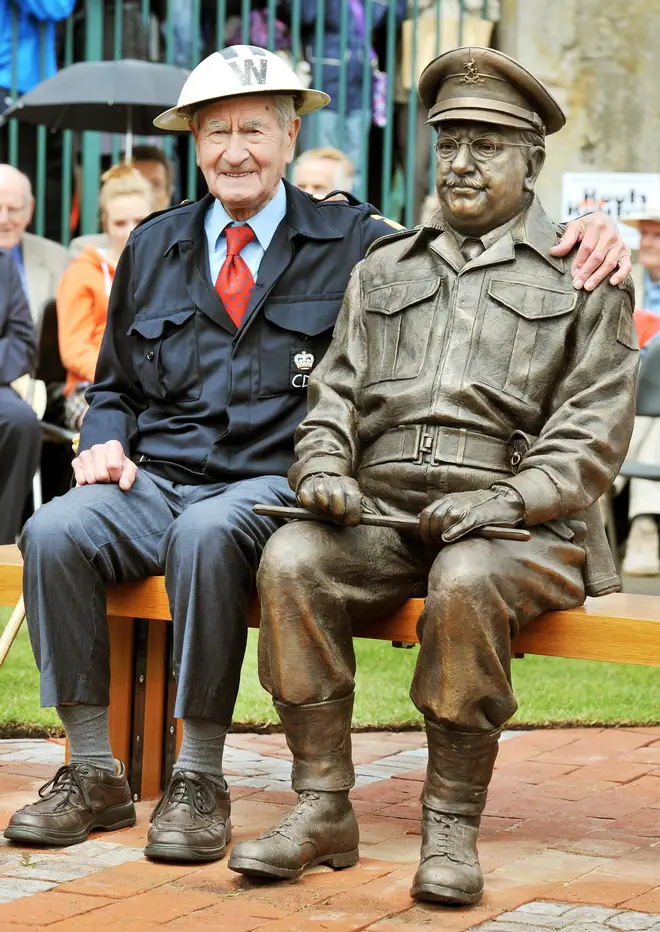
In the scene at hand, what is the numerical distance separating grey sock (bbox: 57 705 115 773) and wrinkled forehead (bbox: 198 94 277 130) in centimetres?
167

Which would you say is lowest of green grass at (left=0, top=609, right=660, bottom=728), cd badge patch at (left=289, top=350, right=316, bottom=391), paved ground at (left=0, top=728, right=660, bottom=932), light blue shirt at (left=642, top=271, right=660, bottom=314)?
green grass at (left=0, top=609, right=660, bottom=728)

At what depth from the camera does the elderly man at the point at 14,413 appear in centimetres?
752

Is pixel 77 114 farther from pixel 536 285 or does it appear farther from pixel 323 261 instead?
pixel 536 285

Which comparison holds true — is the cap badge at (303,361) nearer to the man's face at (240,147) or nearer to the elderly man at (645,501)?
the man's face at (240,147)

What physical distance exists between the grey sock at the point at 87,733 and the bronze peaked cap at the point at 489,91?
69.3 inches

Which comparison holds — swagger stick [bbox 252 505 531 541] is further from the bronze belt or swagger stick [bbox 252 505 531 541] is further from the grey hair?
the grey hair

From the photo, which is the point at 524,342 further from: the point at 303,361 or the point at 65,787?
the point at 65,787

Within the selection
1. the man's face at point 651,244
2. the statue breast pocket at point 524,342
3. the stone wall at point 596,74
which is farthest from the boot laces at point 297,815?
the stone wall at point 596,74

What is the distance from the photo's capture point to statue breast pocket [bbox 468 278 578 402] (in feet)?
13.5

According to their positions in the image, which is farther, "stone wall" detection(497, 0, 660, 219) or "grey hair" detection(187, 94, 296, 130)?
"stone wall" detection(497, 0, 660, 219)

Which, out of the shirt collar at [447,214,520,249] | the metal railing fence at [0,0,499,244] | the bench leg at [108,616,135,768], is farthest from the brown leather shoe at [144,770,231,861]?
the metal railing fence at [0,0,499,244]

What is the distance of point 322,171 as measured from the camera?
8.14 meters

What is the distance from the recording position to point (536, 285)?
4156mm

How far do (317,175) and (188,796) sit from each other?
4600 mm
